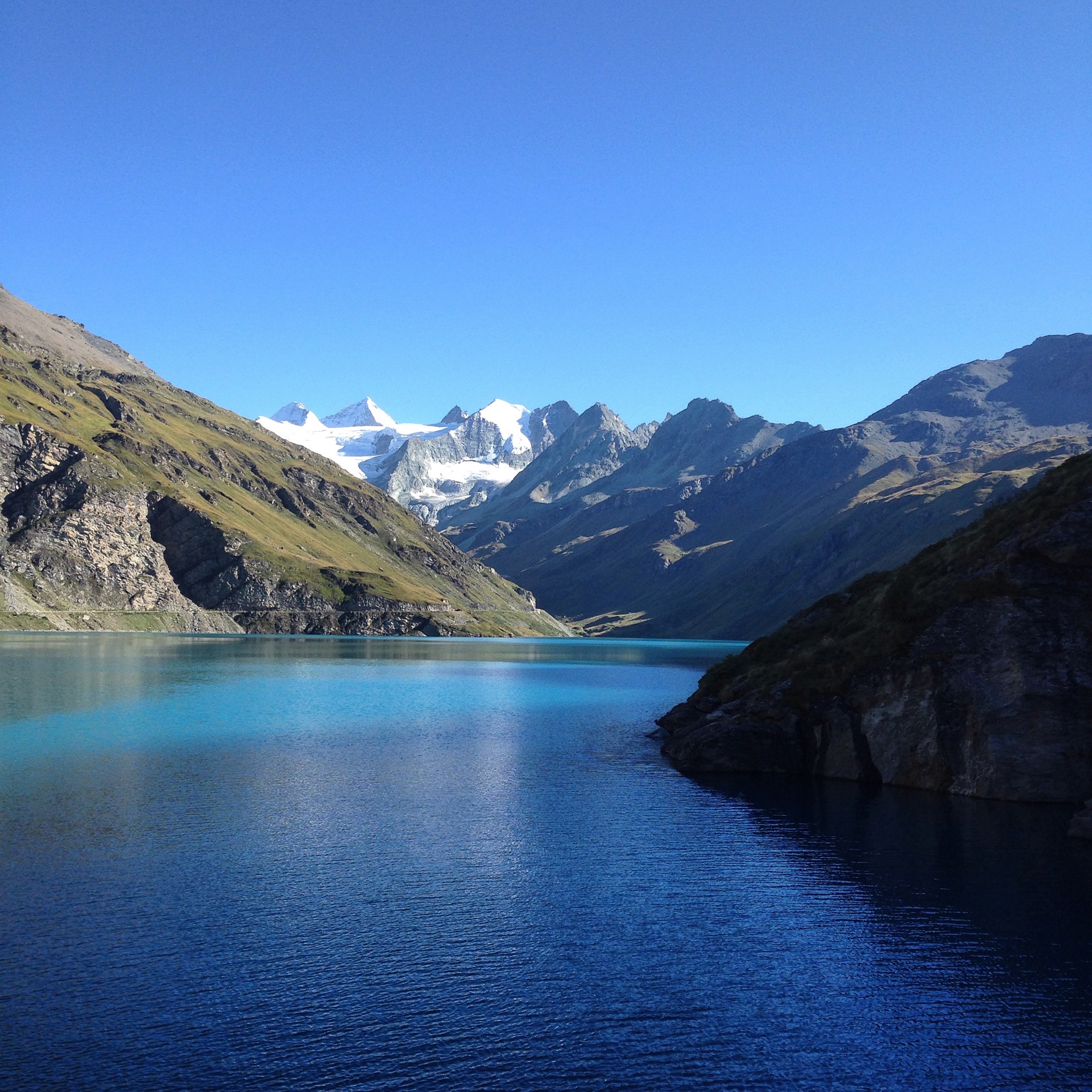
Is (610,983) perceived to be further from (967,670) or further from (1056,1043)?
(967,670)

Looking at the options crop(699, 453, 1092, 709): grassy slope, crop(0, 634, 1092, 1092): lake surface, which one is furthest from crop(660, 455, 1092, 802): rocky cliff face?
crop(0, 634, 1092, 1092): lake surface

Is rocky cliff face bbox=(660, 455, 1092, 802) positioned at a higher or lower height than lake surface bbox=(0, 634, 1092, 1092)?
higher

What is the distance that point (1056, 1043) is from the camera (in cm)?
2614

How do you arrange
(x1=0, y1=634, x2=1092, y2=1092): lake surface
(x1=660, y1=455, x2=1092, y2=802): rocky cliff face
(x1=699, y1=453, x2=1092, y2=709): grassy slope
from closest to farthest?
(x1=0, y1=634, x2=1092, y2=1092): lake surface, (x1=660, y1=455, x2=1092, y2=802): rocky cliff face, (x1=699, y1=453, x2=1092, y2=709): grassy slope

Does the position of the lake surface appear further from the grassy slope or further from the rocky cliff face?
the grassy slope

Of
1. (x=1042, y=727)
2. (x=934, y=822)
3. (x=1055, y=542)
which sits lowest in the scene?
(x=934, y=822)

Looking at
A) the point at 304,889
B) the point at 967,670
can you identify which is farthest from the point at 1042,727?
the point at 304,889

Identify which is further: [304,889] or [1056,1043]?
[304,889]

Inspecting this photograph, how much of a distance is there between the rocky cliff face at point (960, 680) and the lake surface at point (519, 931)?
9.83 ft

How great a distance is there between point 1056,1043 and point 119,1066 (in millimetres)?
25579

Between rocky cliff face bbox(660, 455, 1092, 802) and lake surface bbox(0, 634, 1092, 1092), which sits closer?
lake surface bbox(0, 634, 1092, 1092)

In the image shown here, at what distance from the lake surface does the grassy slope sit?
9.52m

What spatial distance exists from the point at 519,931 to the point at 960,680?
38.9 m

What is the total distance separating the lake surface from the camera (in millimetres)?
24688
